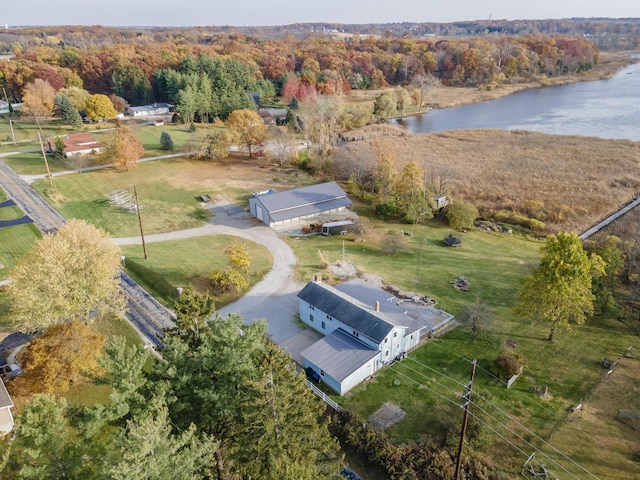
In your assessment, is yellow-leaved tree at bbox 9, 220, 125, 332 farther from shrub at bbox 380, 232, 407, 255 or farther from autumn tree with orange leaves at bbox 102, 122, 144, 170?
autumn tree with orange leaves at bbox 102, 122, 144, 170

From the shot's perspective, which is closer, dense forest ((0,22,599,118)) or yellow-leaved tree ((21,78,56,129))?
yellow-leaved tree ((21,78,56,129))

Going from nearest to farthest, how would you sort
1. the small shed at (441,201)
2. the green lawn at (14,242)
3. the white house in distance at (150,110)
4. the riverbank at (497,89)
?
1. the green lawn at (14,242)
2. the small shed at (441,201)
3. the white house in distance at (150,110)
4. the riverbank at (497,89)

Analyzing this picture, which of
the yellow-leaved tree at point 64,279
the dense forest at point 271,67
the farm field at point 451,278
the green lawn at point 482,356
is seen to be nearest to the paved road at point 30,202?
the farm field at point 451,278

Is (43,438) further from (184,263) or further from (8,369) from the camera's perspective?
(184,263)

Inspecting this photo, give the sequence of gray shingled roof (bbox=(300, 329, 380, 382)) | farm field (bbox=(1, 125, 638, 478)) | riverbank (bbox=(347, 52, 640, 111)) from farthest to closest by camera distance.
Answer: riverbank (bbox=(347, 52, 640, 111)), gray shingled roof (bbox=(300, 329, 380, 382)), farm field (bbox=(1, 125, 638, 478))

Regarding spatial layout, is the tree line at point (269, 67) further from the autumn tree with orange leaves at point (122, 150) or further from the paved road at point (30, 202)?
the paved road at point (30, 202)

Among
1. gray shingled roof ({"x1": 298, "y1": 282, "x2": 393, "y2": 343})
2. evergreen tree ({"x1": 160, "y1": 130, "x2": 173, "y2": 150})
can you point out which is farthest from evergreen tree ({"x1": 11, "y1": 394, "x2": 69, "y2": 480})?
evergreen tree ({"x1": 160, "y1": 130, "x2": 173, "y2": 150})

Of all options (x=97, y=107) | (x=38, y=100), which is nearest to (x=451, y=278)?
(x=97, y=107)

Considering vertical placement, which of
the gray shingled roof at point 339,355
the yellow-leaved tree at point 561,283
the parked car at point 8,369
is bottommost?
the gray shingled roof at point 339,355
